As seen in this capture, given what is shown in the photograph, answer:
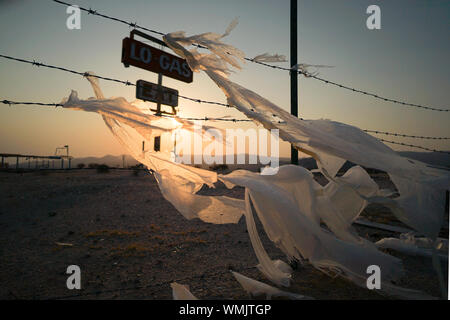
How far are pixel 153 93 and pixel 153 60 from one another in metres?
0.53

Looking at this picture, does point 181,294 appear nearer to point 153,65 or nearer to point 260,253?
point 260,253

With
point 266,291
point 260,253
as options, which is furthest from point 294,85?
point 266,291

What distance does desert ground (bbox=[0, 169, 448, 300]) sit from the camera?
6.57 feet

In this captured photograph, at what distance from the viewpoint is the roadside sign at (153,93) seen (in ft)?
10.3

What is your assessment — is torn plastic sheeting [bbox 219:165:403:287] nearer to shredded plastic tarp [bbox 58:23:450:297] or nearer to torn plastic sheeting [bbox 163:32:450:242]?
shredded plastic tarp [bbox 58:23:450:297]

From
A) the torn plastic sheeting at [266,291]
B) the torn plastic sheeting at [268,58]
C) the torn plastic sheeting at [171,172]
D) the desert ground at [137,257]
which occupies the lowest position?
the desert ground at [137,257]

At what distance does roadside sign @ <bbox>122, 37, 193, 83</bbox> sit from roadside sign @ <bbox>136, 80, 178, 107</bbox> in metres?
0.28

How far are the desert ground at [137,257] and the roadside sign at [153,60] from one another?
1.77m

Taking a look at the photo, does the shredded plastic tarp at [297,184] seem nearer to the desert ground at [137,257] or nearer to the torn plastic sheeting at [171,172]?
the torn plastic sheeting at [171,172]

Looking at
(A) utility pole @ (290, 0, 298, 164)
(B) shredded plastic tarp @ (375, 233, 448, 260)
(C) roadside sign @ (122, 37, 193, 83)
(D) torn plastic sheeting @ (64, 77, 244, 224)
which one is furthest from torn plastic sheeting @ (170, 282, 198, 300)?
(C) roadside sign @ (122, 37, 193, 83)

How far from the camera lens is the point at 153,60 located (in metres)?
3.39

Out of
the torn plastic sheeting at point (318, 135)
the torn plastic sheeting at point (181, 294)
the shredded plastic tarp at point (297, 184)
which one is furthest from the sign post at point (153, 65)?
the torn plastic sheeting at point (181, 294)
